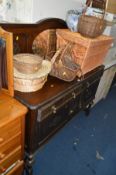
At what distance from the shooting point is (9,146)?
100 centimetres

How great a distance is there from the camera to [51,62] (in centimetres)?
126

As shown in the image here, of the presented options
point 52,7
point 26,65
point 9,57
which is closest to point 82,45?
point 52,7

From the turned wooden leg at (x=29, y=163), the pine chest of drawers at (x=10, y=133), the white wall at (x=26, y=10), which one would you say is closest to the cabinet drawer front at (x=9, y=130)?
the pine chest of drawers at (x=10, y=133)

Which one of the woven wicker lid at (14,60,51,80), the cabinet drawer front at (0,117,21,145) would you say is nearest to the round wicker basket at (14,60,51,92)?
the woven wicker lid at (14,60,51,80)

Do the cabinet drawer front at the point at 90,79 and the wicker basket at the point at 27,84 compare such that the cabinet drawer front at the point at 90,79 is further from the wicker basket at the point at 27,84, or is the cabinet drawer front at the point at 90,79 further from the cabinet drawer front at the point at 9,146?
the cabinet drawer front at the point at 9,146

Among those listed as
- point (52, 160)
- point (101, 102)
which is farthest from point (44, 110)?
point (101, 102)

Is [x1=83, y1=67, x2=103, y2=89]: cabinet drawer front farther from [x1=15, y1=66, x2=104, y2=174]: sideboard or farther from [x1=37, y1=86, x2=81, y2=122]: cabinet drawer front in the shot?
[x1=37, y1=86, x2=81, y2=122]: cabinet drawer front

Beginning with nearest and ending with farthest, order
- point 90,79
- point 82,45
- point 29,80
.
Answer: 1. point 29,80
2. point 82,45
3. point 90,79

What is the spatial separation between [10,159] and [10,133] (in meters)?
0.23

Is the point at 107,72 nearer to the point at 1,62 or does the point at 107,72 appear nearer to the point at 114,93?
the point at 114,93

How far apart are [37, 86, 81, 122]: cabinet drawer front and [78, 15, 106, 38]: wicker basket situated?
0.44 metres

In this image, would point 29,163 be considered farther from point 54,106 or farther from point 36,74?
point 36,74

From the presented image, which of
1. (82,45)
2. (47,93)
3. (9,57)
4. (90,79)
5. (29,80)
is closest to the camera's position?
(9,57)

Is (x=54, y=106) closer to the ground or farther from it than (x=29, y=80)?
closer to the ground
